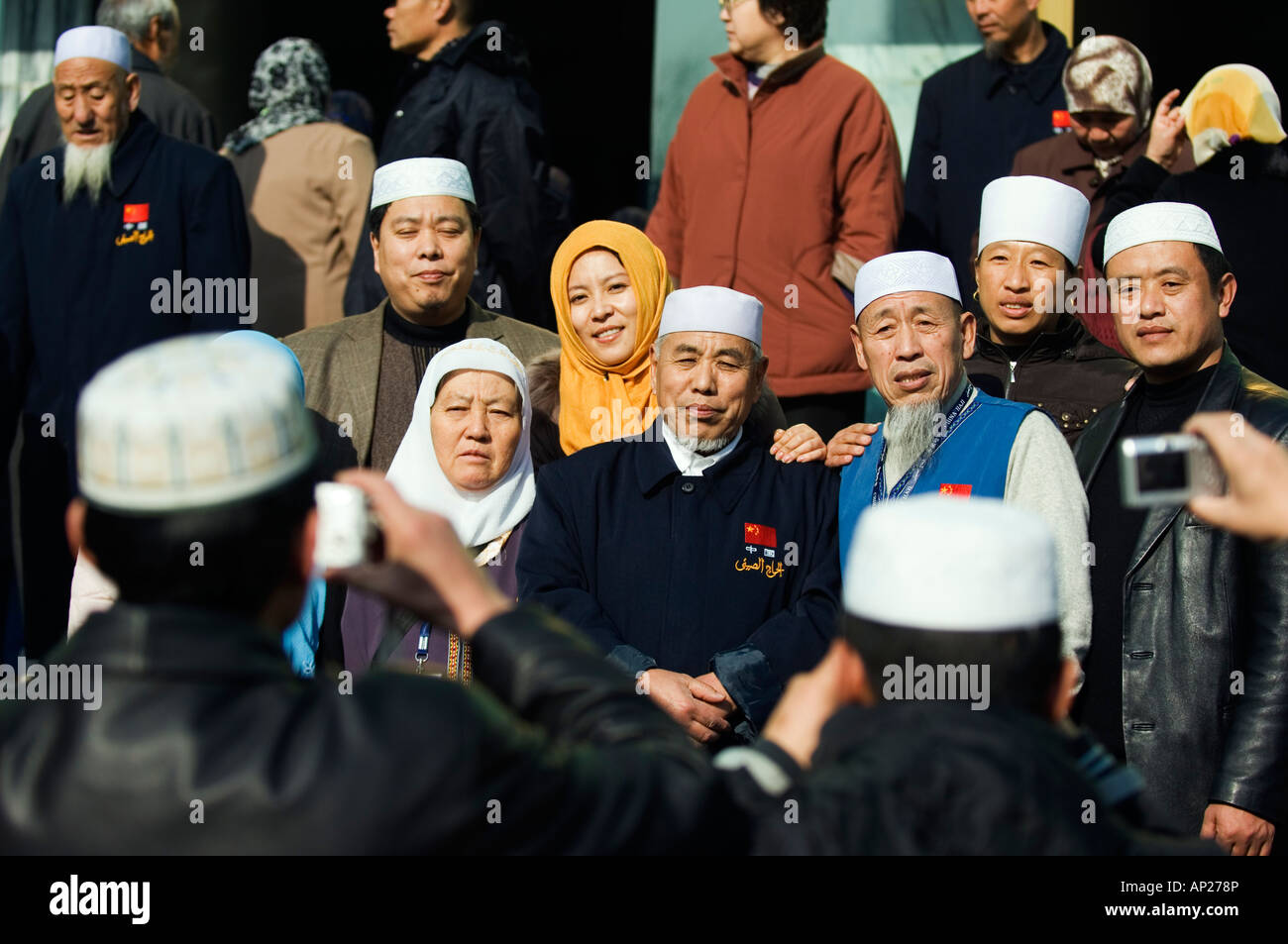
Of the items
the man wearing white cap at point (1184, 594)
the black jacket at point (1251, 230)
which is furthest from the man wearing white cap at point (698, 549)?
the black jacket at point (1251, 230)

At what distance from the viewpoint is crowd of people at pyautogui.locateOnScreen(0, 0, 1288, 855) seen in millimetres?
1828

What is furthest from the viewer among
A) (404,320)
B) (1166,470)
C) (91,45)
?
(91,45)

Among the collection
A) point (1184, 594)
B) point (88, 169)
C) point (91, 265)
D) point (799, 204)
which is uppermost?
point (88, 169)

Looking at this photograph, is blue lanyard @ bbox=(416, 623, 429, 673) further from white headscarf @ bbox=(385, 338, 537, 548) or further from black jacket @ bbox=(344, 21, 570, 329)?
black jacket @ bbox=(344, 21, 570, 329)

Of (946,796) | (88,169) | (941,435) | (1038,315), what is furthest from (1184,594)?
(88,169)

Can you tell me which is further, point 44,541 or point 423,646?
point 44,541

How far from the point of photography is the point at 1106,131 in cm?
573

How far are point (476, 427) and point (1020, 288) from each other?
1780 mm

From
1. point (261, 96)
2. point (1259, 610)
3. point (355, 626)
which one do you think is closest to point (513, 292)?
point (261, 96)

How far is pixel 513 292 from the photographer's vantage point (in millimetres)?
6426

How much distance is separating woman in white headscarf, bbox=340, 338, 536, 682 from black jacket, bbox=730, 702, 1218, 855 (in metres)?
2.52

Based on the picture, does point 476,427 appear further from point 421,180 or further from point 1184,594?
point 1184,594

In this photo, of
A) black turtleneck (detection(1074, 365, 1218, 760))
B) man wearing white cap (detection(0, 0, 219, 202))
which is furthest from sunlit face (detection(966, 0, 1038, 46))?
man wearing white cap (detection(0, 0, 219, 202))

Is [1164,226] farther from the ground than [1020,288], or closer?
farther from the ground
